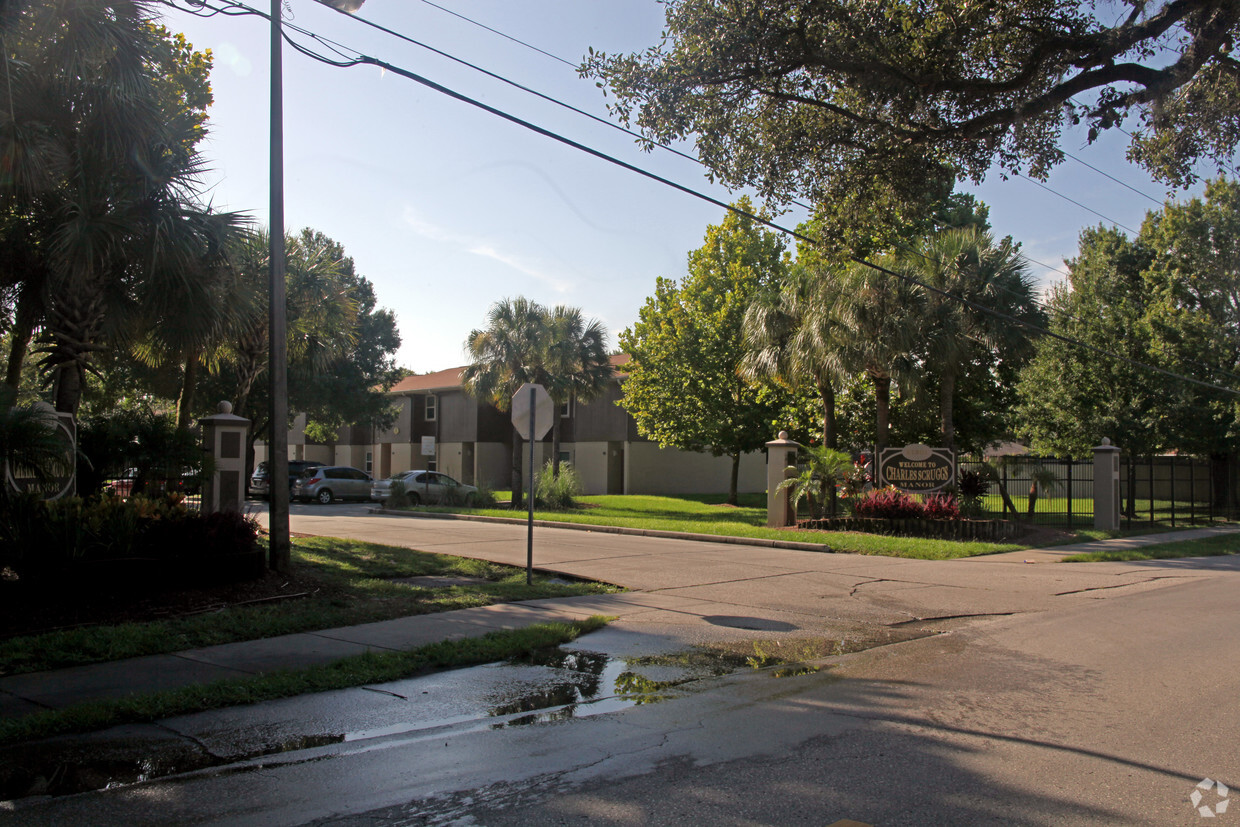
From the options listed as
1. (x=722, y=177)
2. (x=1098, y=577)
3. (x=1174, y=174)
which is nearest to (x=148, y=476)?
(x=722, y=177)

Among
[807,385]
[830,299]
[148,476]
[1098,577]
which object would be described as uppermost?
[830,299]

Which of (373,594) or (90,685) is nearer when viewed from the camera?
(90,685)

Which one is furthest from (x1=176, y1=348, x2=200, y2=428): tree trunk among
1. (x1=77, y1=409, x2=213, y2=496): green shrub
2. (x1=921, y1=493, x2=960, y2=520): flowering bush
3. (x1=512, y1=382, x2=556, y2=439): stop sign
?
(x1=921, y1=493, x2=960, y2=520): flowering bush

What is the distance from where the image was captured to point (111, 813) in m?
4.25

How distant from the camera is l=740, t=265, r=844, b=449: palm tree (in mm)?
22609

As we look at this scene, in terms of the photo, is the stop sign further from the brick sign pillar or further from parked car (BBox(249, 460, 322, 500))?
parked car (BBox(249, 460, 322, 500))

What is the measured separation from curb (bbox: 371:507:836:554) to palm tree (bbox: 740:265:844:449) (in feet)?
19.1

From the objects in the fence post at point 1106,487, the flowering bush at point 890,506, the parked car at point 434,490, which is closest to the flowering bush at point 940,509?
the flowering bush at point 890,506

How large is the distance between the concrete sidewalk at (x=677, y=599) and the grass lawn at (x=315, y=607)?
26 cm

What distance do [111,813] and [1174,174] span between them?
14883 millimetres

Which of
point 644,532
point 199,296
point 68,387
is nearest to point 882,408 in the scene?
point 644,532

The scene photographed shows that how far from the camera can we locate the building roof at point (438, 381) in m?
46.1

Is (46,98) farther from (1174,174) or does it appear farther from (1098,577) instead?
(1098,577)

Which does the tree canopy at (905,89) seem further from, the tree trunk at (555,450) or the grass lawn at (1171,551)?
the tree trunk at (555,450)
